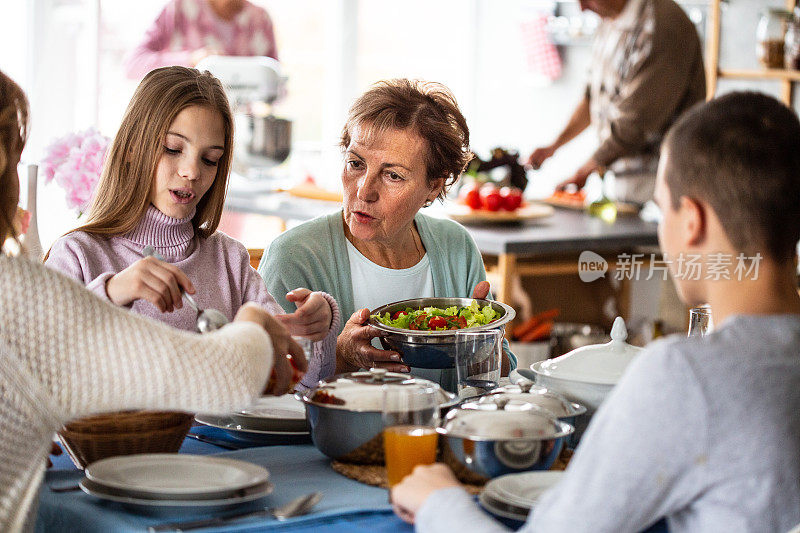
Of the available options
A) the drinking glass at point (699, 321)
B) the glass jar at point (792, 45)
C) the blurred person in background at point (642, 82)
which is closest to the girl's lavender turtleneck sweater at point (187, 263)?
the drinking glass at point (699, 321)

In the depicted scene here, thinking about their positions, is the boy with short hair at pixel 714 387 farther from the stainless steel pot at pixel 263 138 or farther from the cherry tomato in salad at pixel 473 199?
the stainless steel pot at pixel 263 138

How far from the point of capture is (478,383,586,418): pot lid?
1.31 metres

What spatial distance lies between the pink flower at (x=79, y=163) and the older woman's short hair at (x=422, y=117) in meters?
0.55

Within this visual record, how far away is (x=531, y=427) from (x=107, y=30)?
14.6 ft

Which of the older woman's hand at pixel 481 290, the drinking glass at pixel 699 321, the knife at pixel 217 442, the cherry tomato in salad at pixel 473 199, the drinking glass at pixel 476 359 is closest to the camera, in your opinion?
the knife at pixel 217 442

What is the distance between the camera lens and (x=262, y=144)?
390cm

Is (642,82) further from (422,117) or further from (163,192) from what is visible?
(163,192)

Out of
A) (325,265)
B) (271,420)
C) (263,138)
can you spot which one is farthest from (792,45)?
(271,420)

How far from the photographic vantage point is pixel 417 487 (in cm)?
113

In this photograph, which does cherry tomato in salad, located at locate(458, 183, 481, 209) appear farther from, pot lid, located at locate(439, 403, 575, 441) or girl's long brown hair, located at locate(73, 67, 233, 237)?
pot lid, located at locate(439, 403, 575, 441)

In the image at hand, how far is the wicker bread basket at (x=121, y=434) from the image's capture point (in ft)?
4.15

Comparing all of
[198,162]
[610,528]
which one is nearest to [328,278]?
[198,162]

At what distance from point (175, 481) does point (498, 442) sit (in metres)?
0.40

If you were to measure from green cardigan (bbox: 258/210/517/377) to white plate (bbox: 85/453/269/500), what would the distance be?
823 mm
